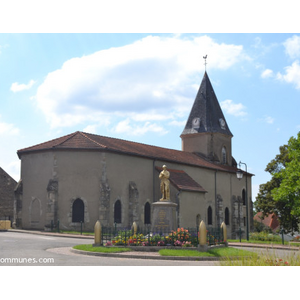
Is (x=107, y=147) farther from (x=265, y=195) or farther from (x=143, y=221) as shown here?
(x=265, y=195)

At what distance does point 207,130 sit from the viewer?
5159cm

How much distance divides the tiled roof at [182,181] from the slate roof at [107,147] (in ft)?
4.07

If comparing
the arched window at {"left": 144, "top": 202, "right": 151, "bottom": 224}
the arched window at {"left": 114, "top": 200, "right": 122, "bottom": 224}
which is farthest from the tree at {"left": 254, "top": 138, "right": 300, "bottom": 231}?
the arched window at {"left": 114, "top": 200, "right": 122, "bottom": 224}

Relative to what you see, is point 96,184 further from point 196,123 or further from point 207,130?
point 196,123

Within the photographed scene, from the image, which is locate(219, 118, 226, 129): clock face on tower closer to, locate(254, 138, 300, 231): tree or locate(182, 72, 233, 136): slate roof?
locate(182, 72, 233, 136): slate roof

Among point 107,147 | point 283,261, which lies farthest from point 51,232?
point 283,261

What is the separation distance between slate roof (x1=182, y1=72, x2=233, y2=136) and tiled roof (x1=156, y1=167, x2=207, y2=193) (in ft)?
37.1

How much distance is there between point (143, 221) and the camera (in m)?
36.8

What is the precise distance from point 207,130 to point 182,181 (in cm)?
1364

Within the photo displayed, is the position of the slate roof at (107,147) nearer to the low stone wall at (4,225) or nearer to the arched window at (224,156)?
the low stone wall at (4,225)

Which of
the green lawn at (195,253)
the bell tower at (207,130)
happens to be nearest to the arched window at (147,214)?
the bell tower at (207,130)

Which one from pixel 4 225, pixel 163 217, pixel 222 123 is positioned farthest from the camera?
pixel 222 123

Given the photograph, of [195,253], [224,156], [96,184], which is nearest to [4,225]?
[96,184]

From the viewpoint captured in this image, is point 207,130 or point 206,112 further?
point 206,112
